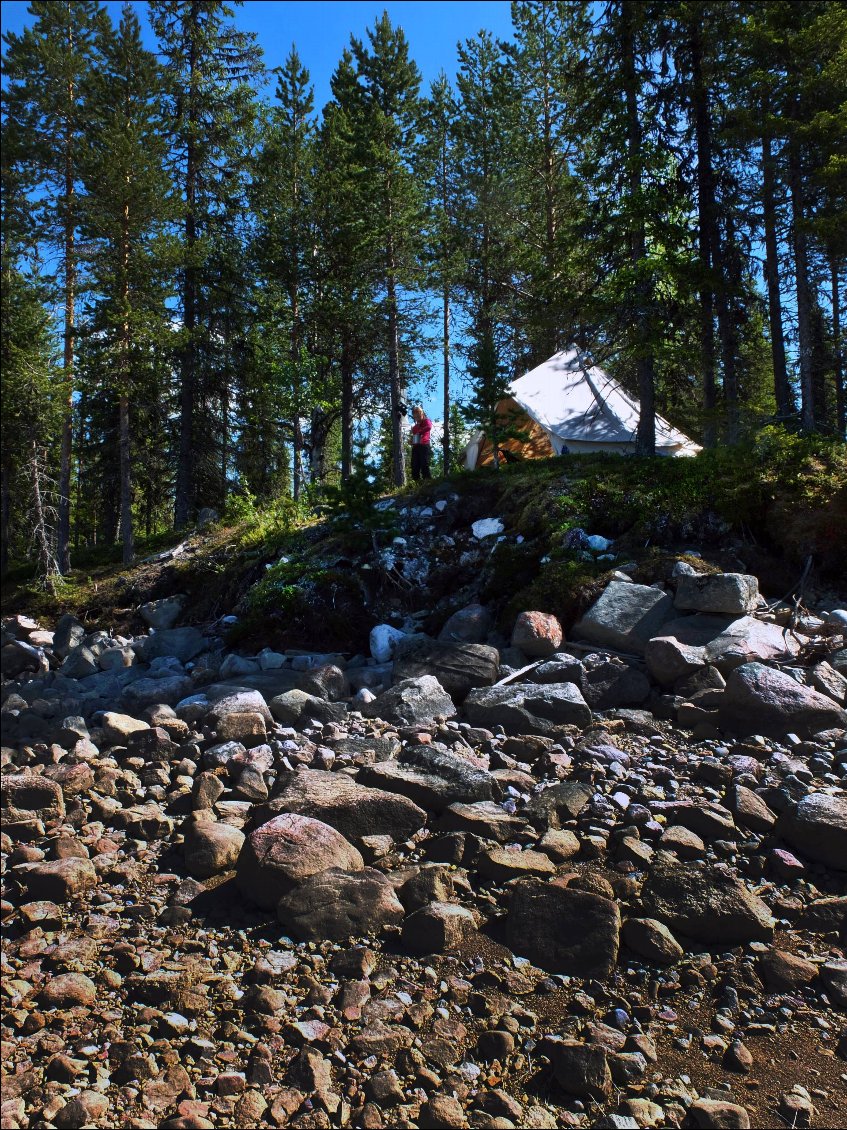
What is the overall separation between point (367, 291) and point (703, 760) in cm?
2073

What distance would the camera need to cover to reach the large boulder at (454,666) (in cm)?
763

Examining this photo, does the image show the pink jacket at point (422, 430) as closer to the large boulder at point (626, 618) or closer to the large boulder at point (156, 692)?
the large boulder at point (626, 618)

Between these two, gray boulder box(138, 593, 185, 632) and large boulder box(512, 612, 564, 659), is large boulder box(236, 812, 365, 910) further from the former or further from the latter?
gray boulder box(138, 593, 185, 632)

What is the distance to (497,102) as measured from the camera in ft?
81.1

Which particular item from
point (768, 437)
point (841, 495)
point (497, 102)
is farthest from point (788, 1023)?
point (497, 102)

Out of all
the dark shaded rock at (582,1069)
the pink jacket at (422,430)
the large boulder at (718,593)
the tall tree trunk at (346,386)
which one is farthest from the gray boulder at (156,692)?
the tall tree trunk at (346,386)

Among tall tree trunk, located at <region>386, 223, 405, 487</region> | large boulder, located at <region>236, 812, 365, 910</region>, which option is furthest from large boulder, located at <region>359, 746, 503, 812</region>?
tall tree trunk, located at <region>386, 223, 405, 487</region>

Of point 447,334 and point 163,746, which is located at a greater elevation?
point 447,334

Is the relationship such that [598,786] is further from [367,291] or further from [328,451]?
[328,451]

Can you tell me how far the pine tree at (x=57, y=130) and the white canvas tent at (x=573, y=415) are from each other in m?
9.92

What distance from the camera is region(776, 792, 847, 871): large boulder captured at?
432cm

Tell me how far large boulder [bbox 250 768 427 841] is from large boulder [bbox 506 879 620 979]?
1.09 meters

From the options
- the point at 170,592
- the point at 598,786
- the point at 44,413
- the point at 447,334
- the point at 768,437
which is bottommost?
the point at 598,786

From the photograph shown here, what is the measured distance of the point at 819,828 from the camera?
438 cm
